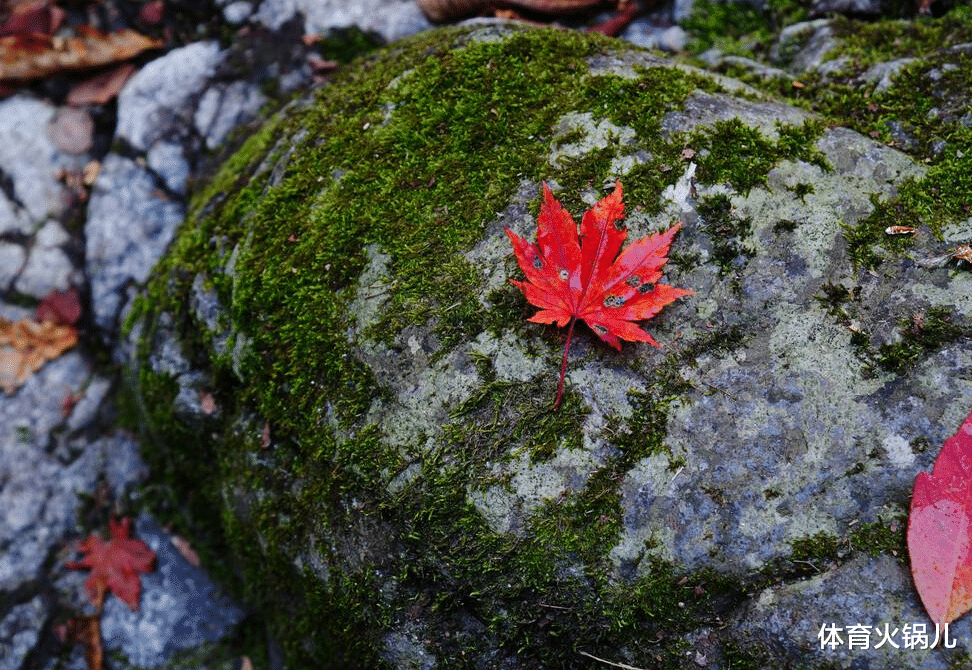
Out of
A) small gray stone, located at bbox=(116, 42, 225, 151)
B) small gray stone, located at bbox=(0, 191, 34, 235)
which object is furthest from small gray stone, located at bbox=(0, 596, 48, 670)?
small gray stone, located at bbox=(116, 42, 225, 151)

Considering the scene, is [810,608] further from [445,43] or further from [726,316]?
[445,43]

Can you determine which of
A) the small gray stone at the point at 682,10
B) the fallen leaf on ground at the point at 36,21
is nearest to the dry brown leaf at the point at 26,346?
the fallen leaf on ground at the point at 36,21

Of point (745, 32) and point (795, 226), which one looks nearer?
point (795, 226)

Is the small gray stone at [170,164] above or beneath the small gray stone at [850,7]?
beneath

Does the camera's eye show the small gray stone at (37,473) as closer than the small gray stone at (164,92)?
Yes

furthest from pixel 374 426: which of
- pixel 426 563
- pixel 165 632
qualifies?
pixel 165 632

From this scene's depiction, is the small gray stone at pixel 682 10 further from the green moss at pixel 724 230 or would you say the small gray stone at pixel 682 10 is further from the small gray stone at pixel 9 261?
the small gray stone at pixel 9 261
